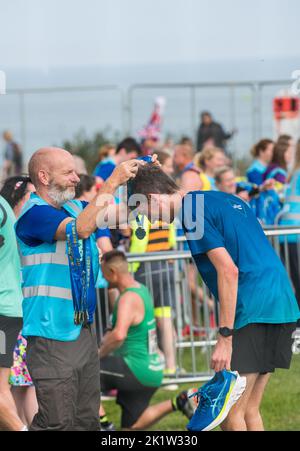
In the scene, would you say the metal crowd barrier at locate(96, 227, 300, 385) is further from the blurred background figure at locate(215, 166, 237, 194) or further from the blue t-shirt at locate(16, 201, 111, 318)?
the blue t-shirt at locate(16, 201, 111, 318)

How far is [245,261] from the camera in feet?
18.9

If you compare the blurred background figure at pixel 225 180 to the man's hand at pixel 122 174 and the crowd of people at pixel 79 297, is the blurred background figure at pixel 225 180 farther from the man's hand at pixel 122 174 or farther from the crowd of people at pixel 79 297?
the man's hand at pixel 122 174

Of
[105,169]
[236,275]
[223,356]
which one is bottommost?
[223,356]

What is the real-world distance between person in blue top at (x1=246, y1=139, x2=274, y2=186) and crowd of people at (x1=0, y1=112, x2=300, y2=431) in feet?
4.19

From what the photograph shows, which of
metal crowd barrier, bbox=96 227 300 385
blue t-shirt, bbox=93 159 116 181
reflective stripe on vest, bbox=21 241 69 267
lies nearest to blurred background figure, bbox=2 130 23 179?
blue t-shirt, bbox=93 159 116 181

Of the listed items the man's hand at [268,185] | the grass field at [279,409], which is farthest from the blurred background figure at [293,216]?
the grass field at [279,409]

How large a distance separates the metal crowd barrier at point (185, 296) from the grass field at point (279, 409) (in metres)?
0.44

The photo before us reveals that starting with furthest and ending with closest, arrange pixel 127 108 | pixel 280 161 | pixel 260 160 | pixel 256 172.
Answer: pixel 127 108, pixel 260 160, pixel 256 172, pixel 280 161

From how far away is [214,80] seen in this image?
15156mm

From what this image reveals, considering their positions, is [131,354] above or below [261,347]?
below

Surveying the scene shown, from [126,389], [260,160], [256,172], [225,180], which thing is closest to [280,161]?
[256,172]

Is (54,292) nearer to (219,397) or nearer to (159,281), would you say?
(219,397)

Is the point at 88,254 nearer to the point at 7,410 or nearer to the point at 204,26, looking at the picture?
the point at 7,410

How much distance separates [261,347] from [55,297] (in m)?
1.13
